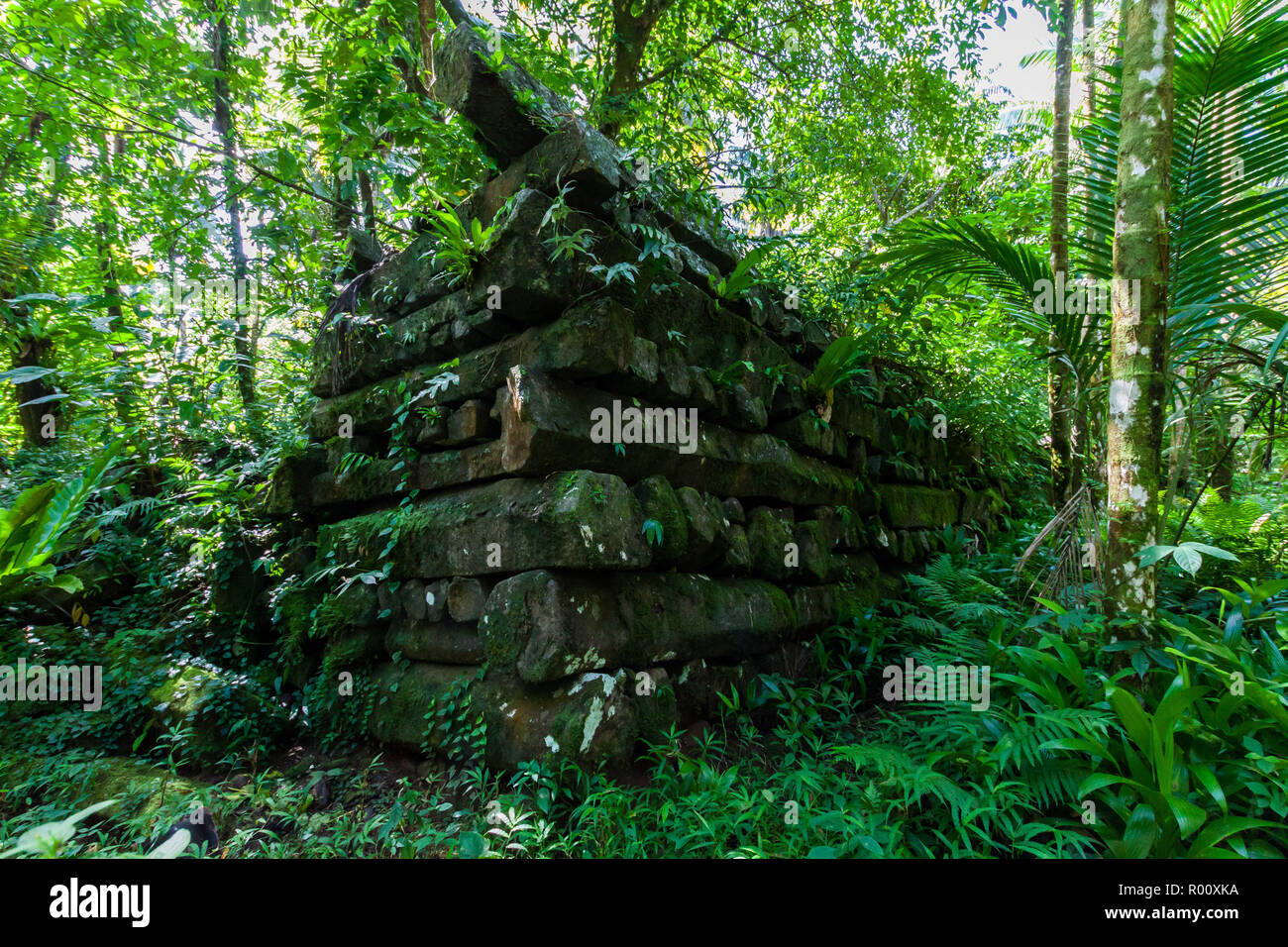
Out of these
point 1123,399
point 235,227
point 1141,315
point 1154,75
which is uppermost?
point 235,227

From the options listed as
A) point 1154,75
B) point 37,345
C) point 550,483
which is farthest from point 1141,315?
point 37,345

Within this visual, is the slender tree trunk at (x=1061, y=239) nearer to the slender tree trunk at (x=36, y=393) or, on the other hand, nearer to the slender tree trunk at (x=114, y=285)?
the slender tree trunk at (x=114, y=285)

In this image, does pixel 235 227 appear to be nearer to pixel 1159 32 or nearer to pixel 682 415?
pixel 682 415

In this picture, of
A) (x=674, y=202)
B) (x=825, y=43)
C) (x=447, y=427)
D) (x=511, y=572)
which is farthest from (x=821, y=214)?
(x=511, y=572)

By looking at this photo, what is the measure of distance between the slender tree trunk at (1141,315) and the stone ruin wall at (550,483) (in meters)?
1.58

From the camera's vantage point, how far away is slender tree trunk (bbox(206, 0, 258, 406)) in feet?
13.3

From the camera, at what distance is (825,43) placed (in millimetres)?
6027

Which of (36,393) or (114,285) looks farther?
(36,393)

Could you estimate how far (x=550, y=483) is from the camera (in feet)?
8.50

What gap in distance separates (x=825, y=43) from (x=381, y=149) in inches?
189

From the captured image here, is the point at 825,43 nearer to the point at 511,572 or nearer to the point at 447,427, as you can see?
the point at 447,427

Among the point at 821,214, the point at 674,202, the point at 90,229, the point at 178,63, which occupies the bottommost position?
the point at 674,202

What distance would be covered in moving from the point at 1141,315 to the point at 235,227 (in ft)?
20.3

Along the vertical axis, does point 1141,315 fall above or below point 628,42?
below
